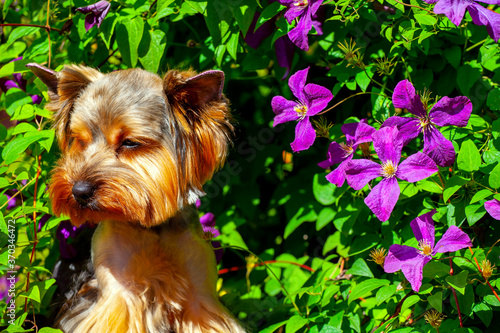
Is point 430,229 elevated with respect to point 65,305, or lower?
elevated

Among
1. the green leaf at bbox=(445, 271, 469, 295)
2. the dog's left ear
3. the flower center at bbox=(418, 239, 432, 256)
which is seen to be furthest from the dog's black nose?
the green leaf at bbox=(445, 271, 469, 295)

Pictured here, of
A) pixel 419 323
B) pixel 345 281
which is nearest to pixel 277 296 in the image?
pixel 345 281

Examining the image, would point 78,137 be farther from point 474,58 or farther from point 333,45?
point 474,58

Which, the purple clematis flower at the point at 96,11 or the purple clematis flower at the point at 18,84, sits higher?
the purple clematis flower at the point at 96,11

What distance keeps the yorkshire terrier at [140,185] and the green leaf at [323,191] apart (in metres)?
0.63

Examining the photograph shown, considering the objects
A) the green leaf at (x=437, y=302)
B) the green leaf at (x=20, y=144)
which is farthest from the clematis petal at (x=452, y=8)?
the green leaf at (x=20, y=144)

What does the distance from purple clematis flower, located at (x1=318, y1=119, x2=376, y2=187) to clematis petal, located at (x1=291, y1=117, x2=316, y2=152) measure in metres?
0.11

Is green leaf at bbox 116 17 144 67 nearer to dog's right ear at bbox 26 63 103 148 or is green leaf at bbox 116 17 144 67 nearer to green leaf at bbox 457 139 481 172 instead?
dog's right ear at bbox 26 63 103 148

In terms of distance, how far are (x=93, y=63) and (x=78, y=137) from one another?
88cm

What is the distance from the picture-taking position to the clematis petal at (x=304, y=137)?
268cm

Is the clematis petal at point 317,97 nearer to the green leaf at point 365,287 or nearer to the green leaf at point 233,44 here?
the green leaf at point 233,44

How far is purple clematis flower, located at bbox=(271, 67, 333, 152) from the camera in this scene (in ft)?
8.86

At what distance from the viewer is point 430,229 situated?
8.03 ft

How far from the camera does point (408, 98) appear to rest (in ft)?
8.03
